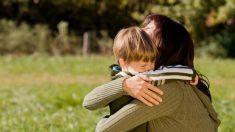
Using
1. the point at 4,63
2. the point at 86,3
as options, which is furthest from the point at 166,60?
the point at 86,3

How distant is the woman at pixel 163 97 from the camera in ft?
12.3

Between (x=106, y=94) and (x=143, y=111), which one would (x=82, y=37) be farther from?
(x=143, y=111)

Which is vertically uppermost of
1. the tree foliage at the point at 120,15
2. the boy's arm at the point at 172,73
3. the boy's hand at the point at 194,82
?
the boy's arm at the point at 172,73

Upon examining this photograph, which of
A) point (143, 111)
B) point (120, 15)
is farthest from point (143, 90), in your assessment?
point (120, 15)

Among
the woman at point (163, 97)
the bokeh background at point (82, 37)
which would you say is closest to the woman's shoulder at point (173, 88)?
the woman at point (163, 97)

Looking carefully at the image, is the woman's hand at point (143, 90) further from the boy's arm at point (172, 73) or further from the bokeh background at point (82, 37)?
the bokeh background at point (82, 37)

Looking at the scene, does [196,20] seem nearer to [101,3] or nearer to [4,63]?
[101,3]

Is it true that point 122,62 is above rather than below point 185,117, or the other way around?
above

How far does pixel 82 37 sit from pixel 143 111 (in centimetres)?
2646

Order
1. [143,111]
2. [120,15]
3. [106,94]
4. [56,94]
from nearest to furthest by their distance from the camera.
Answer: [143,111] → [106,94] → [56,94] → [120,15]

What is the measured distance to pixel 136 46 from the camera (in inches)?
149

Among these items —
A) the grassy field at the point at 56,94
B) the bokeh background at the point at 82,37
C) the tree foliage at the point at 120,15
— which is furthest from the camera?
the tree foliage at the point at 120,15

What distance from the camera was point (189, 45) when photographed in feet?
12.9

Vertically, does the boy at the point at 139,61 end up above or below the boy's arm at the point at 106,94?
above
